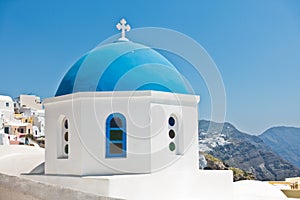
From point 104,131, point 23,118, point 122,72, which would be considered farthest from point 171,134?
point 23,118

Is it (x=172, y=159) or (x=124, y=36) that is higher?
(x=124, y=36)

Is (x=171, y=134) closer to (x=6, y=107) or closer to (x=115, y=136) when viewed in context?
(x=115, y=136)

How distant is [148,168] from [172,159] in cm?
53

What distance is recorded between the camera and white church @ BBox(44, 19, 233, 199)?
659 cm

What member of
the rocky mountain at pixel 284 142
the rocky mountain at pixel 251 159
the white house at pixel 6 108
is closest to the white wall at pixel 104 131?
the white house at pixel 6 108

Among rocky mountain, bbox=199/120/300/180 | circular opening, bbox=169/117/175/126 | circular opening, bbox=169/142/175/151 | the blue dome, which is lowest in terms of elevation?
rocky mountain, bbox=199/120/300/180

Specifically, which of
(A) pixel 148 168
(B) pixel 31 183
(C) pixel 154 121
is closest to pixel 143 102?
(C) pixel 154 121

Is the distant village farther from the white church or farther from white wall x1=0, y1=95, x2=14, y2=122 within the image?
the white church

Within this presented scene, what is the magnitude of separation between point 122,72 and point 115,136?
106 cm

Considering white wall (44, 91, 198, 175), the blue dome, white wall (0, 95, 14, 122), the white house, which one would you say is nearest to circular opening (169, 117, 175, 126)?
white wall (44, 91, 198, 175)

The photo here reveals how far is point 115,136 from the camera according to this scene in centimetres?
680

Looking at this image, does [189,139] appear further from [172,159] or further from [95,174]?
[95,174]

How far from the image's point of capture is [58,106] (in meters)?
7.14

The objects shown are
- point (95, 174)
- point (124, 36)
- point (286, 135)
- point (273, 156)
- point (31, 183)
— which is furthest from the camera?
point (286, 135)
